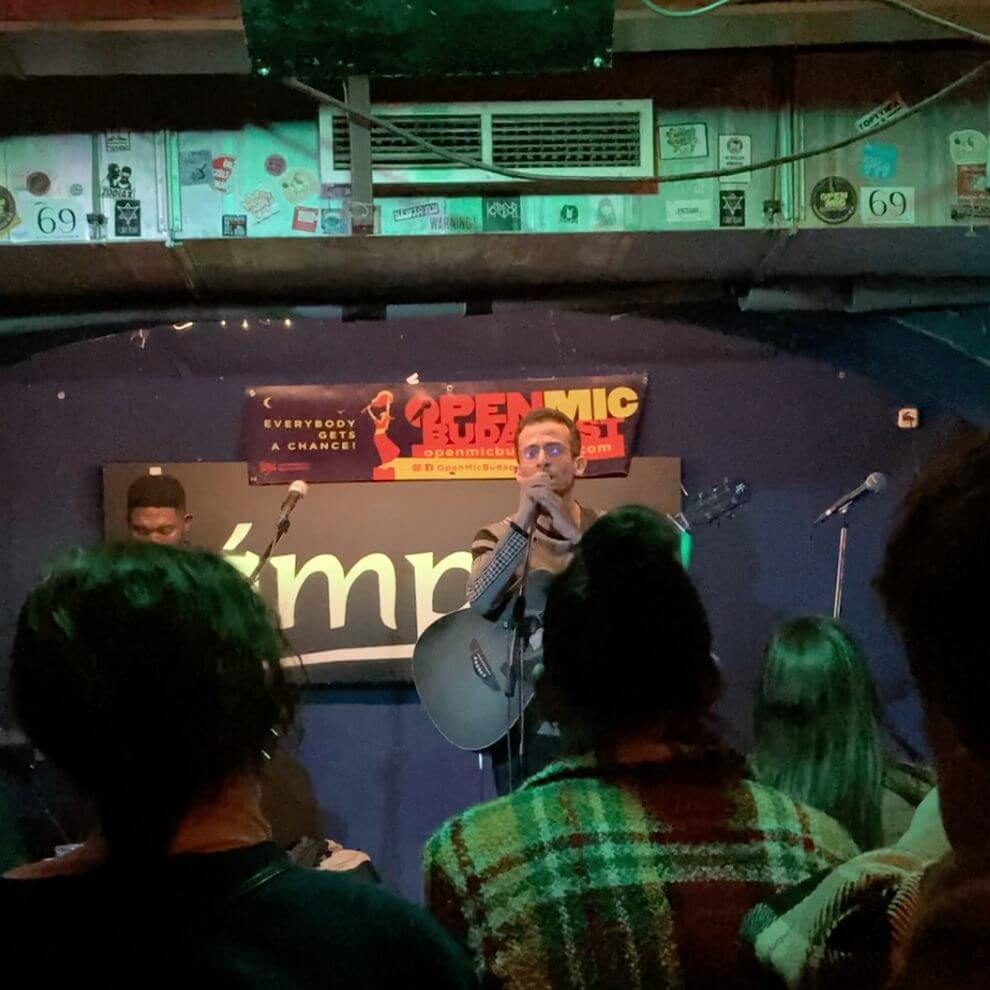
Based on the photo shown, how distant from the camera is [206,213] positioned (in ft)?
9.38

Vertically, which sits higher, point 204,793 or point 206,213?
point 206,213

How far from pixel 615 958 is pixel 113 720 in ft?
1.76

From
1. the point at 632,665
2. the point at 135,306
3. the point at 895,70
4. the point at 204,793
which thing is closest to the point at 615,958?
the point at 632,665

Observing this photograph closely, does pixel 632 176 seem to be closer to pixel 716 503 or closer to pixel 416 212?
pixel 416 212

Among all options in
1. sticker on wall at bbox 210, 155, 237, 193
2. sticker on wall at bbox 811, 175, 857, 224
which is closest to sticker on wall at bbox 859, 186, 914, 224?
sticker on wall at bbox 811, 175, 857, 224

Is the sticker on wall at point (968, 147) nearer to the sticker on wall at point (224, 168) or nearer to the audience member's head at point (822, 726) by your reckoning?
the audience member's head at point (822, 726)

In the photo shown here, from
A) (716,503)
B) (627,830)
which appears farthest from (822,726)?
(716,503)

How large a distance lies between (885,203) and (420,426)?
63.7 inches

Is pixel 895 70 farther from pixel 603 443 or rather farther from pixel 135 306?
pixel 135 306

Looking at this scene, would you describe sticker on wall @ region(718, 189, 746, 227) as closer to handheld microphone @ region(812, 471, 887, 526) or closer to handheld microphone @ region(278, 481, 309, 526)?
handheld microphone @ region(812, 471, 887, 526)

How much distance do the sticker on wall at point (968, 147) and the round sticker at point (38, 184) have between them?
2.57 m

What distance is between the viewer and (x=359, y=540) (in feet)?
11.3

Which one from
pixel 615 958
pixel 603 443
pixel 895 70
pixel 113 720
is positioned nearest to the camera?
pixel 113 720

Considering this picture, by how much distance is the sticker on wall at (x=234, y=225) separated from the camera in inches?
112
